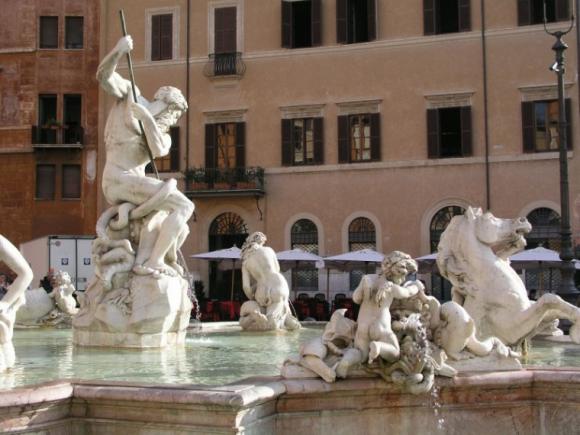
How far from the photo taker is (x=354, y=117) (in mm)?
25719

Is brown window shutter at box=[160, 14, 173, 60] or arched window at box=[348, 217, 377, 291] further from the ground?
brown window shutter at box=[160, 14, 173, 60]

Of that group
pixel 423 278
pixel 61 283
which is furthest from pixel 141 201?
pixel 423 278

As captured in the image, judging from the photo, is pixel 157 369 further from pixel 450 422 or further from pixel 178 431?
pixel 450 422

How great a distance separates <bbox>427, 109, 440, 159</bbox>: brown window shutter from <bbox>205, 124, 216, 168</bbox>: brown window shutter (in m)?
7.13

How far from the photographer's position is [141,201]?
686 cm

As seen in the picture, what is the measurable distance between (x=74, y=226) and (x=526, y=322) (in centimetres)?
2463

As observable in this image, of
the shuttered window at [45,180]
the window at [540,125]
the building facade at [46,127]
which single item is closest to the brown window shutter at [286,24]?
the building facade at [46,127]

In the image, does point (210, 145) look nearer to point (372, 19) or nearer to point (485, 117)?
point (372, 19)

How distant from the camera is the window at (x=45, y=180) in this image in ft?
93.9

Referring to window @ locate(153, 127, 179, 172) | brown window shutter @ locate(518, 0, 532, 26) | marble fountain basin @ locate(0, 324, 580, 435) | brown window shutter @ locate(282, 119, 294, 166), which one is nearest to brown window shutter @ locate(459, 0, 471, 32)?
brown window shutter @ locate(518, 0, 532, 26)

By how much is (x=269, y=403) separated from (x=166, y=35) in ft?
83.4

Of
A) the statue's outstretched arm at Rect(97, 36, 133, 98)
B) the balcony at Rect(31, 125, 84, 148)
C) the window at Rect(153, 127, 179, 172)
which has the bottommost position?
the statue's outstretched arm at Rect(97, 36, 133, 98)

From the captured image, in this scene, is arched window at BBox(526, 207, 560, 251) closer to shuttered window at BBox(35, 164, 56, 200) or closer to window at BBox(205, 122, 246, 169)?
window at BBox(205, 122, 246, 169)

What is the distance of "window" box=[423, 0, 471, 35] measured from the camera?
975 inches
